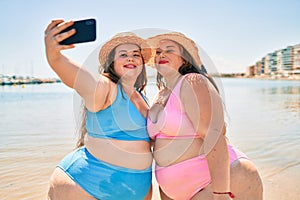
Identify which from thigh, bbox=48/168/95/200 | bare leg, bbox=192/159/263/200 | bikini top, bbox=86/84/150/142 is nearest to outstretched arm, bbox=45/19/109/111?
bikini top, bbox=86/84/150/142

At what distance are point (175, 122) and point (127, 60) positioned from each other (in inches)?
24.6

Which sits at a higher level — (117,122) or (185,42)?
(185,42)

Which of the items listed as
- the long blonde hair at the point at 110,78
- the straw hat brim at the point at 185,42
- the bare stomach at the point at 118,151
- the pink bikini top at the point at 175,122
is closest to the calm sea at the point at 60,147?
the long blonde hair at the point at 110,78

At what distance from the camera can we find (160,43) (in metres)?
2.62

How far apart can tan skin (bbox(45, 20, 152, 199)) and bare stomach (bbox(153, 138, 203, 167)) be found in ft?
0.47

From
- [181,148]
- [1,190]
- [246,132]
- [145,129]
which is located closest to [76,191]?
[145,129]

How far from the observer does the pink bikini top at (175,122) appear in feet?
7.66

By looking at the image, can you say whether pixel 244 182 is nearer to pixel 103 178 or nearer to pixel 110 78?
pixel 103 178

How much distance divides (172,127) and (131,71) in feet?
1.83

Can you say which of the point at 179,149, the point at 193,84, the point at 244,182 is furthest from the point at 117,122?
the point at 244,182

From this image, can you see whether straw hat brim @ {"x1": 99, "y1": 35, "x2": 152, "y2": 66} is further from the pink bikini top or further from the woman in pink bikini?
the pink bikini top

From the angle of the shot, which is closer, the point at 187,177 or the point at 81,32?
the point at 81,32

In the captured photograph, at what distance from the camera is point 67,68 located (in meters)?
2.02

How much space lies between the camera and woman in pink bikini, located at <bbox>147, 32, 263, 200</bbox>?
2234 mm
